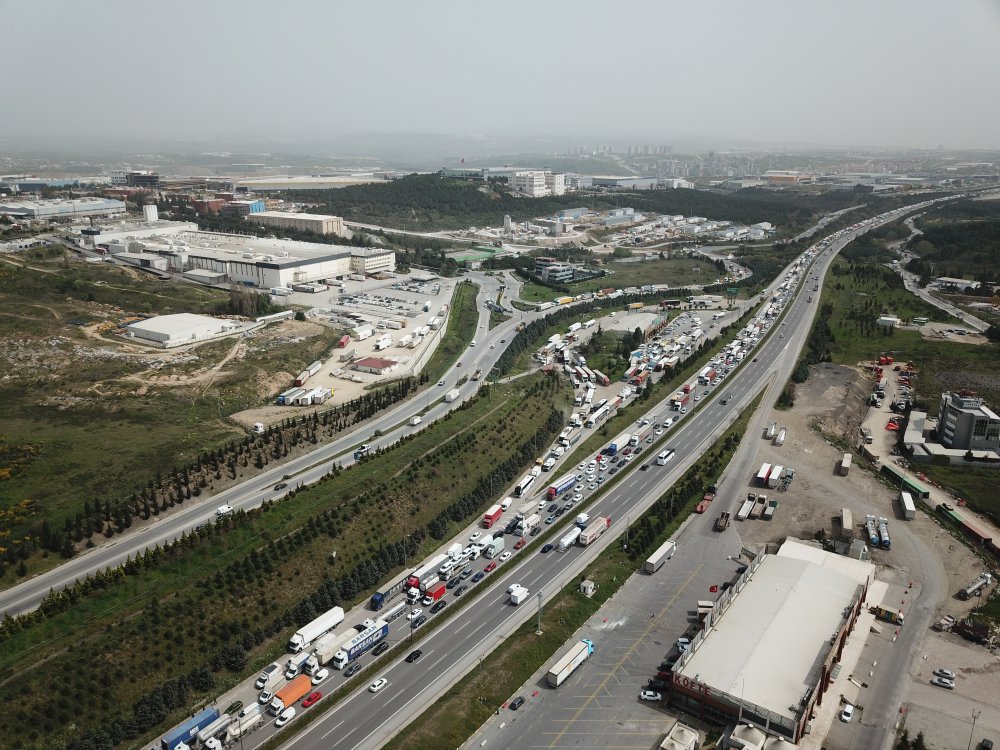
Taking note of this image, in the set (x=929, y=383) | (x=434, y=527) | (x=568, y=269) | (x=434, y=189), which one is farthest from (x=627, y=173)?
(x=434, y=527)

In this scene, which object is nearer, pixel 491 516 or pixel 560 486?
pixel 491 516

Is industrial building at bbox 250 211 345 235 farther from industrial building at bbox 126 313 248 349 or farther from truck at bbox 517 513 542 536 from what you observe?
truck at bbox 517 513 542 536

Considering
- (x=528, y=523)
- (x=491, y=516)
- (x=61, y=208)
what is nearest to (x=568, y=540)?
(x=528, y=523)

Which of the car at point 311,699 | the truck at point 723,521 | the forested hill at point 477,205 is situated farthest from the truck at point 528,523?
the forested hill at point 477,205

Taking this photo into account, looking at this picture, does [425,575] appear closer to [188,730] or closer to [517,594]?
[517,594]

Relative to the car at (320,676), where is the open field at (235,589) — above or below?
above

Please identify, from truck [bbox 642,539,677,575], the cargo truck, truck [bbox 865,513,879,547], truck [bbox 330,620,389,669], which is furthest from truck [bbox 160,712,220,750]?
truck [bbox 865,513,879,547]

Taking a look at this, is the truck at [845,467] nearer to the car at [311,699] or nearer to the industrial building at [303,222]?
the car at [311,699]
